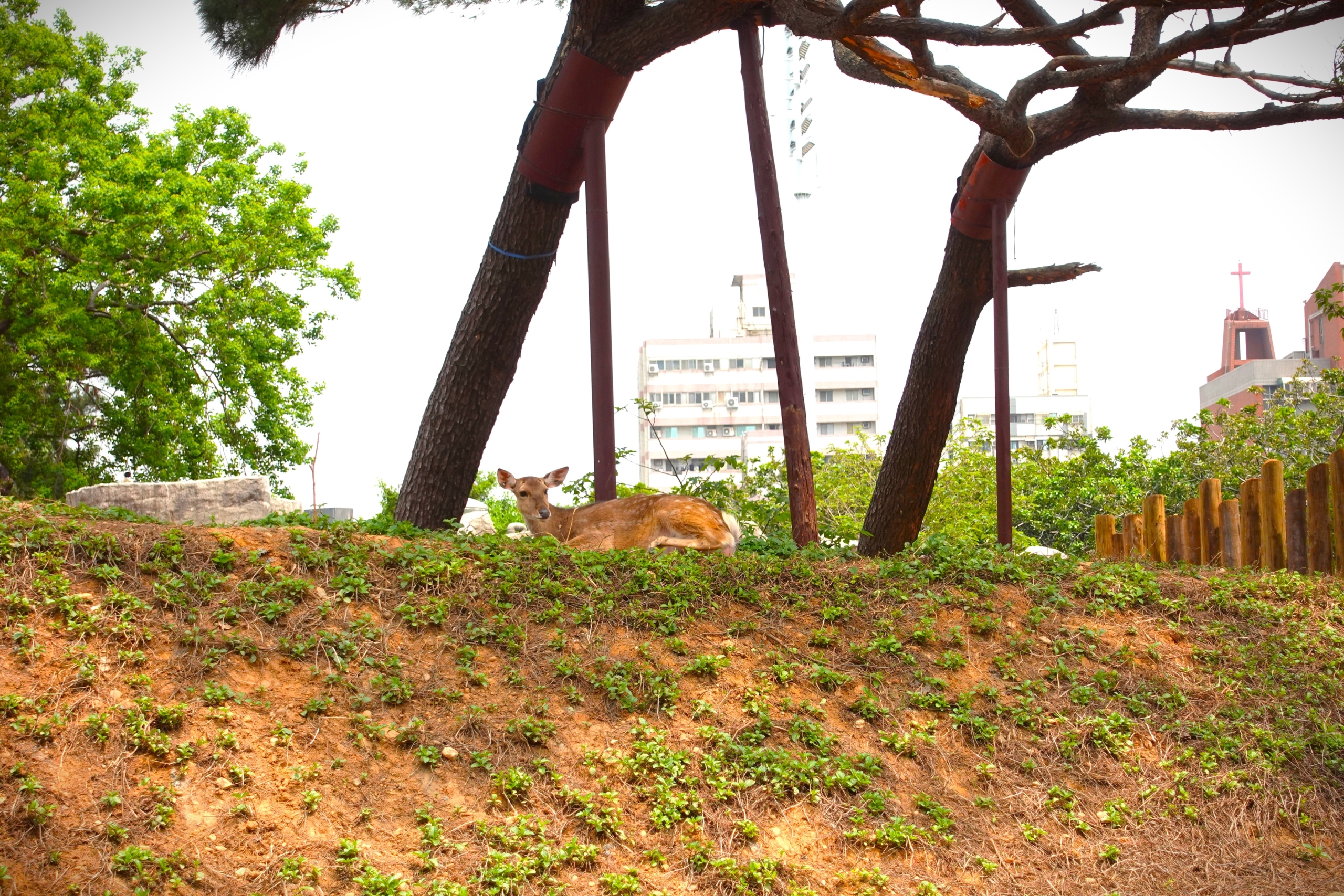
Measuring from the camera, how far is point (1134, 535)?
1362 cm

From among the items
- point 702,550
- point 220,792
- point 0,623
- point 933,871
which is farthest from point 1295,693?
point 0,623

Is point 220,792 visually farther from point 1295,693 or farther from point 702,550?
point 1295,693

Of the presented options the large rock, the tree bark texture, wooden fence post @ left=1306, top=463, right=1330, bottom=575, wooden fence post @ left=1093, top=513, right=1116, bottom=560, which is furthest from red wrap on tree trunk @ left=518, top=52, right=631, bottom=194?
wooden fence post @ left=1093, top=513, right=1116, bottom=560

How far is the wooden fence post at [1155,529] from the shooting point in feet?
42.0

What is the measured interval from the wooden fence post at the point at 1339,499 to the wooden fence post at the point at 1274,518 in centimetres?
49

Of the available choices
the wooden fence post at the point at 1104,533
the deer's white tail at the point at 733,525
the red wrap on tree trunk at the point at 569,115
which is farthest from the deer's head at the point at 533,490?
the wooden fence post at the point at 1104,533

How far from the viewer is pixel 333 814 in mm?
5566

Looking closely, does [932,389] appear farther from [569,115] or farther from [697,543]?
[569,115]

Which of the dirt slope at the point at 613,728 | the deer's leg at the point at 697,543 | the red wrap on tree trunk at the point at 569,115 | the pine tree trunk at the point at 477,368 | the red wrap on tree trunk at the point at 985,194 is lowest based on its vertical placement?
the dirt slope at the point at 613,728

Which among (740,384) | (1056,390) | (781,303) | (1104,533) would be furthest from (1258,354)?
(781,303)

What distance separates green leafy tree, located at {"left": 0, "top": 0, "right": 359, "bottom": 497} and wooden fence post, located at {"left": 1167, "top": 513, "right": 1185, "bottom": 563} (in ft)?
68.9

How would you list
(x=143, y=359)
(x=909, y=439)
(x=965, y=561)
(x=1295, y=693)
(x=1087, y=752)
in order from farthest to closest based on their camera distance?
(x=143, y=359) < (x=909, y=439) < (x=965, y=561) < (x=1295, y=693) < (x=1087, y=752)

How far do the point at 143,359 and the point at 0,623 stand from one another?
22021mm

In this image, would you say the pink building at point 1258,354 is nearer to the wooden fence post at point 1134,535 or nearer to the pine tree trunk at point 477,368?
the wooden fence post at point 1134,535
